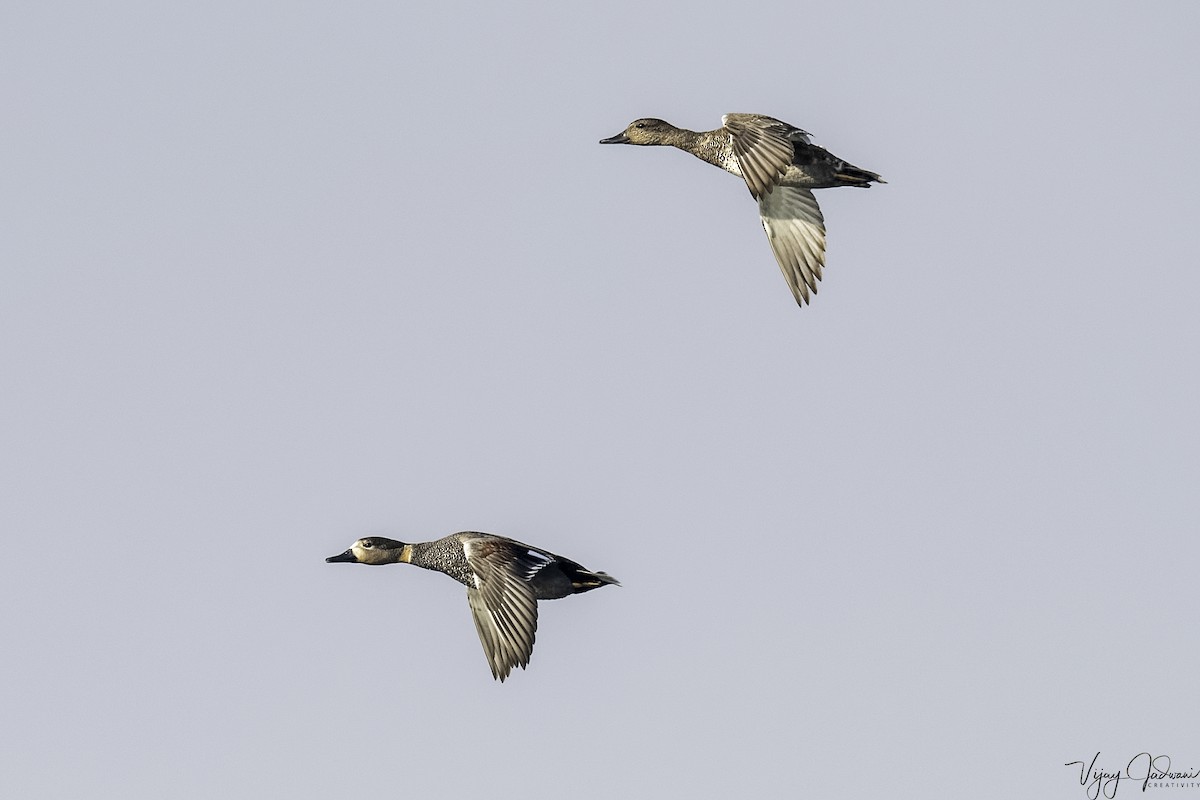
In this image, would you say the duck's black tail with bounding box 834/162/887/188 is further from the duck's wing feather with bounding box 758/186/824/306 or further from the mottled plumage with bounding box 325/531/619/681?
the mottled plumage with bounding box 325/531/619/681

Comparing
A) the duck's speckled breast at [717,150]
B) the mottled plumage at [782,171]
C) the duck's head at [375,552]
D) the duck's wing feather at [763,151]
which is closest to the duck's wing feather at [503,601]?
the duck's head at [375,552]

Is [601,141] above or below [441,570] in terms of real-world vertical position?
above

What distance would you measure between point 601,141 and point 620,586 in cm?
740

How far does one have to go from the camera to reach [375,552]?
107ft

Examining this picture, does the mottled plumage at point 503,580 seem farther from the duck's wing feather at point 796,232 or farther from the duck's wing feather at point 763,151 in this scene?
the duck's wing feather at point 763,151

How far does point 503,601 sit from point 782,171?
686cm

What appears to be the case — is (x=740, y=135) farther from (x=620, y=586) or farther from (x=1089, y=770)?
(x=1089, y=770)

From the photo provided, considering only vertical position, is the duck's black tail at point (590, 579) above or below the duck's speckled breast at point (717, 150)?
below

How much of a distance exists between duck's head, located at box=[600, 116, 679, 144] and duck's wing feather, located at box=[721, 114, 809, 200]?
3.55 meters

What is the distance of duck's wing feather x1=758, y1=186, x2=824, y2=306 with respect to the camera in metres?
30.3

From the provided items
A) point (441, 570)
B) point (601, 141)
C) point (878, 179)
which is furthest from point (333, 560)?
point (878, 179)

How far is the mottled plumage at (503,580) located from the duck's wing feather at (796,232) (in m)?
5.13

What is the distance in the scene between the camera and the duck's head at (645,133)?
32219 millimetres

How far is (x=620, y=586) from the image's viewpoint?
99.2ft
